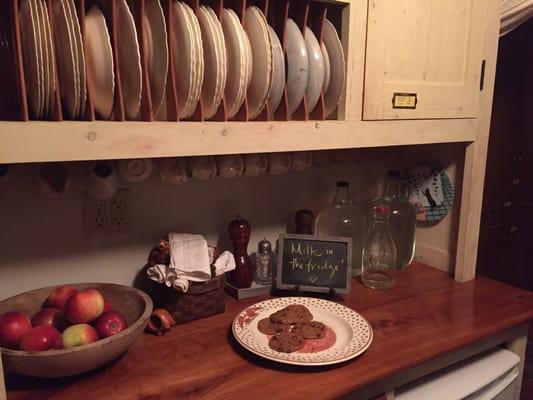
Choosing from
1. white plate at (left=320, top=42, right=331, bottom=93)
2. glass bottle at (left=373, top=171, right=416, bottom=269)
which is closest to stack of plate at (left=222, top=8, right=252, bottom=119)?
white plate at (left=320, top=42, right=331, bottom=93)

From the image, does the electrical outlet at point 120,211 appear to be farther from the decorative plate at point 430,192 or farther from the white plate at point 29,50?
the decorative plate at point 430,192

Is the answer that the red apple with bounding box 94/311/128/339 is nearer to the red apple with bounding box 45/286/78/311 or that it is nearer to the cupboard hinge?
the red apple with bounding box 45/286/78/311

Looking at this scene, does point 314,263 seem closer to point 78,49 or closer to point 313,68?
point 313,68

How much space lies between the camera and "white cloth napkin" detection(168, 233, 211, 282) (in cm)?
122

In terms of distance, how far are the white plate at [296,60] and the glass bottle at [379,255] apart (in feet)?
1.86

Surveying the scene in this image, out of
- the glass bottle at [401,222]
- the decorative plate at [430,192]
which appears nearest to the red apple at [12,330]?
the glass bottle at [401,222]

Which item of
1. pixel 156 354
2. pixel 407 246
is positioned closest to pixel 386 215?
pixel 407 246

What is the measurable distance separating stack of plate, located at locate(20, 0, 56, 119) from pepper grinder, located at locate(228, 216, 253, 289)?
69 cm

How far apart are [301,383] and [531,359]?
222cm

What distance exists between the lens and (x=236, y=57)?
3.35 feet

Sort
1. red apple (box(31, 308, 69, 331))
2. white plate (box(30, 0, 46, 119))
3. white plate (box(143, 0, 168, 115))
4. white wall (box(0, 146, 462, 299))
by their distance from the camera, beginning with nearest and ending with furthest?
white plate (box(30, 0, 46, 119))
white plate (box(143, 0, 168, 115))
red apple (box(31, 308, 69, 331))
white wall (box(0, 146, 462, 299))

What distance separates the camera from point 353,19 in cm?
116

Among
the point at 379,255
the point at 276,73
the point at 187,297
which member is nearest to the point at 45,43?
the point at 276,73

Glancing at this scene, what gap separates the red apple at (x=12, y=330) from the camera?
3.11 feet
